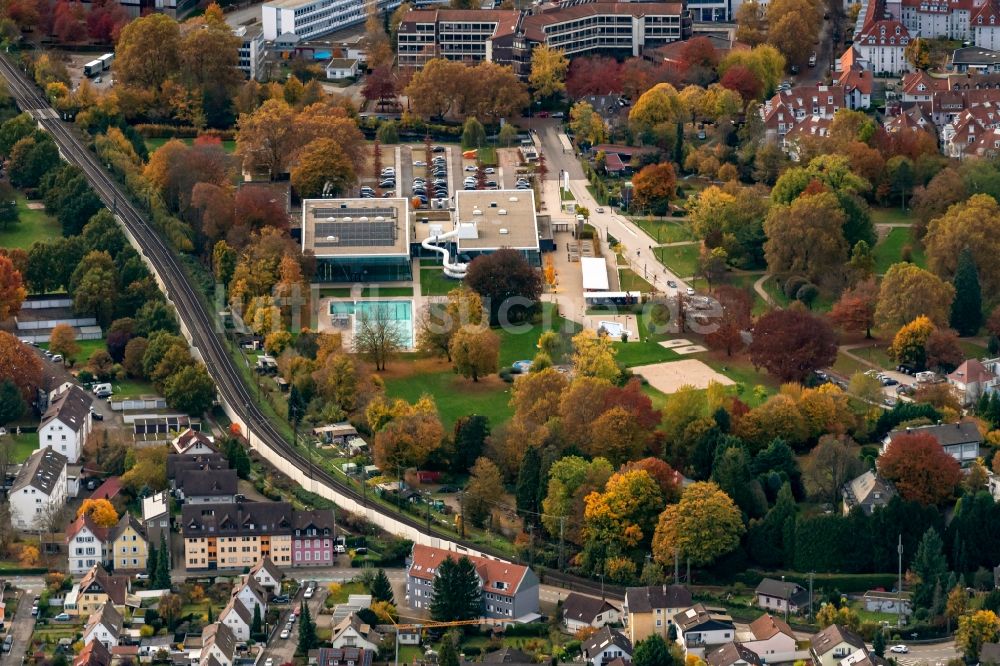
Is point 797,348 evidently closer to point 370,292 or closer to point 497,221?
point 370,292

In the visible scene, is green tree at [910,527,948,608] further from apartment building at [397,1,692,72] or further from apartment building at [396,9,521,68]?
apartment building at [396,9,521,68]

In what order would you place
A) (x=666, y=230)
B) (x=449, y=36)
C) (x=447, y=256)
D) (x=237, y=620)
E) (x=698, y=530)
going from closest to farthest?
(x=237, y=620) → (x=698, y=530) → (x=447, y=256) → (x=666, y=230) → (x=449, y=36)

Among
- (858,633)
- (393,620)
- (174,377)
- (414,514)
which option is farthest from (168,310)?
(858,633)

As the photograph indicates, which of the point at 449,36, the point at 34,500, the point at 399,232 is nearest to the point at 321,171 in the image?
the point at 399,232

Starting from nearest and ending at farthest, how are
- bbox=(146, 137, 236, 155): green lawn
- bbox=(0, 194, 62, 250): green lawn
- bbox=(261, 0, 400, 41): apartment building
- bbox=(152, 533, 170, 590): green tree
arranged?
bbox=(152, 533, 170, 590): green tree → bbox=(0, 194, 62, 250): green lawn → bbox=(146, 137, 236, 155): green lawn → bbox=(261, 0, 400, 41): apartment building

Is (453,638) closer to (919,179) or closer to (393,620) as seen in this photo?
(393,620)

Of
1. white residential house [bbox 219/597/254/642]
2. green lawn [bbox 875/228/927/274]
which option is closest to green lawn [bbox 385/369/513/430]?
white residential house [bbox 219/597/254/642]

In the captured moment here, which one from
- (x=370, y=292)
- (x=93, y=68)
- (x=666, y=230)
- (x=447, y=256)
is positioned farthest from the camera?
(x=93, y=68)
